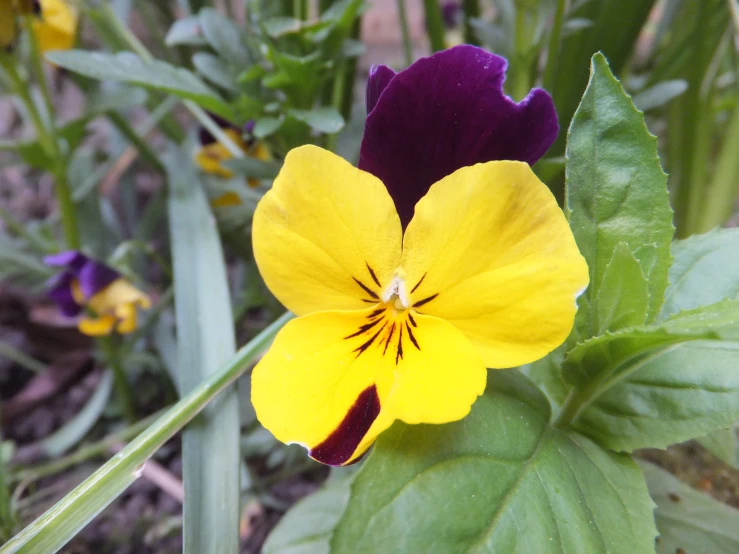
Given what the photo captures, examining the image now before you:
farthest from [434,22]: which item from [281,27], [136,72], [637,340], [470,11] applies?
[637,340]

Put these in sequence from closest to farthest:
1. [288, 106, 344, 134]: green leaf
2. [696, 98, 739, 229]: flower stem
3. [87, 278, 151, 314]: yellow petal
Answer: [288, 106, 344, 134]: green leaf, [87, 278, 151, 314]: yellow petal, [696, 98, 739, 229]: flower stem

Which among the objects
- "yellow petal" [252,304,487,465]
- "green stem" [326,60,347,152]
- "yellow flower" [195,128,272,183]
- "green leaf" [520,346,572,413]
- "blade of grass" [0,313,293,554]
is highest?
"yellow petal" [252,304,487,465]

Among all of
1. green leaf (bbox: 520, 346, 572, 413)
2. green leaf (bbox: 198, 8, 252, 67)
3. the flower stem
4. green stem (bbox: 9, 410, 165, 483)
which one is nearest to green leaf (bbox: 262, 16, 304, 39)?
green leaf (bbox: 198, 8, 252, 67)

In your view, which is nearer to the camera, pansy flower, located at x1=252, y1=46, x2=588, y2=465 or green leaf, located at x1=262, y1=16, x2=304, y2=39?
pansy flower, located at x1=252, y1=46, x2=588, y2=465

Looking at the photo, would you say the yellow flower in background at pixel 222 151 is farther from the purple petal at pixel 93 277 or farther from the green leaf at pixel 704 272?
the green leaf at pixel 704 272

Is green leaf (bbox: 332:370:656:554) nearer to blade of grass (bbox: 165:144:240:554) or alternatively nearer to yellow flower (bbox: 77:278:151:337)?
blade of grass (bbox: 165:144:240:554)

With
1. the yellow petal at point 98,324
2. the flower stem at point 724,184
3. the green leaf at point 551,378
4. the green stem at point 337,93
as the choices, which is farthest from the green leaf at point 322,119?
the flower stem at point 724,184

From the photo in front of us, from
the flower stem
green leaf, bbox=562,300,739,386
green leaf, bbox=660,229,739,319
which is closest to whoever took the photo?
green leaf, bbox=562,300,739,386

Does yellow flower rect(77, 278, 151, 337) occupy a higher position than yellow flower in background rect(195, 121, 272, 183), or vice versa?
yellow flower in background rect(195, 121, 272, 183)
